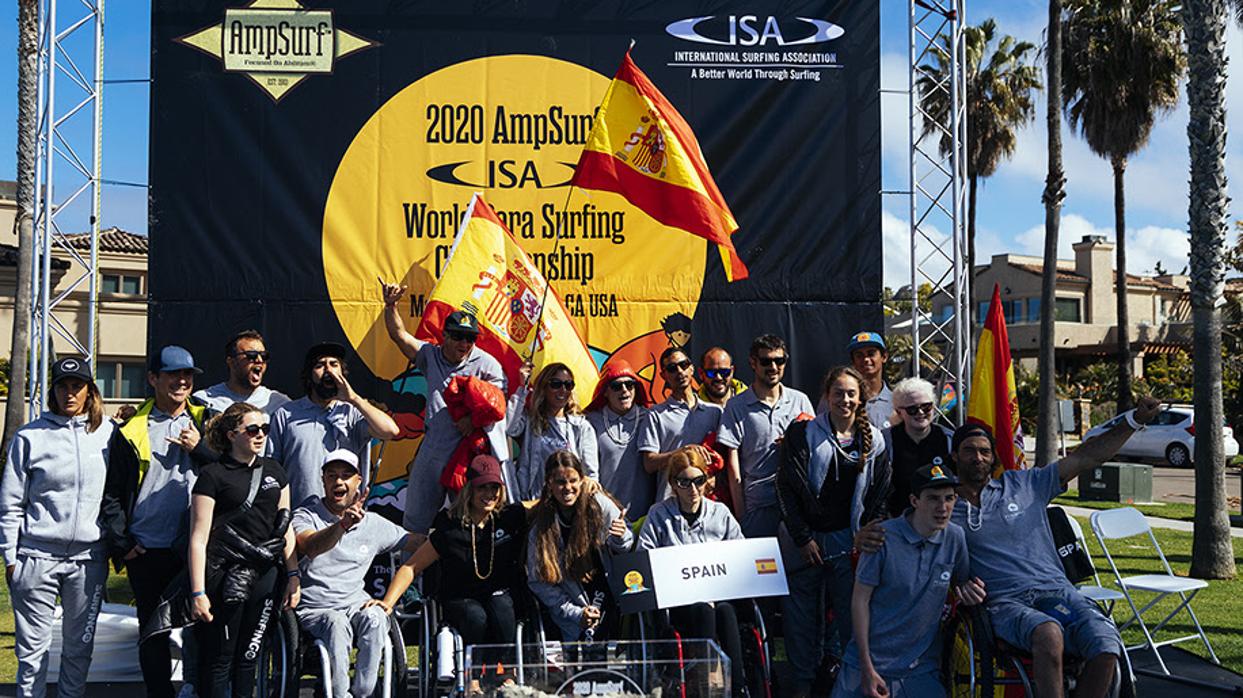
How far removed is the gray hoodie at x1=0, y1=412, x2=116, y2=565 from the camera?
498 centimetres

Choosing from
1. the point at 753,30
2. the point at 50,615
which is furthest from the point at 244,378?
the point at 753,30

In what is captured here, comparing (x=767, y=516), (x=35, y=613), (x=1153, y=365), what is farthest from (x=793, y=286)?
(x=1153, y=365)

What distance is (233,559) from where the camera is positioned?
487 cm

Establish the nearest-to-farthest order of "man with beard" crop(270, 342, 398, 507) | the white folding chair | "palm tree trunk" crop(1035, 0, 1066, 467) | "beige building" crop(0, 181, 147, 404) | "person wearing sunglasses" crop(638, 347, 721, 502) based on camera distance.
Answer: "man with beard" crop(270, 342, 398, 507)
"person wearing sunglasses" crop(638, 347, 721, 502)
the white folding chair
"palm tree trunk" crop(1035, 0, 1066, 467)
"beige building" crop(0, 181, 147, 404)

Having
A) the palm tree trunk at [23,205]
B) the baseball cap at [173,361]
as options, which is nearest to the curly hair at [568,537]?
the baseball cap at [173,361]

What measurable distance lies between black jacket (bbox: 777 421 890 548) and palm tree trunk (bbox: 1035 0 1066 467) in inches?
Result: 463

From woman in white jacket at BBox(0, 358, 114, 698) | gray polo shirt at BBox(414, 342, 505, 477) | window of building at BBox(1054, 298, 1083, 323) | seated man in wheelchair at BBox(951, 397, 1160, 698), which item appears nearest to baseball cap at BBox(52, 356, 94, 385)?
woman in white jacket at BBox(0, 358, 114, 698)

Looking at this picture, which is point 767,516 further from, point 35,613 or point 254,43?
point 254,43

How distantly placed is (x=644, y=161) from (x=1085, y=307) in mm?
46148

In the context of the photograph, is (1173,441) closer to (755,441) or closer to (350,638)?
(755,441)

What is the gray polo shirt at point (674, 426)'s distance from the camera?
603 cm

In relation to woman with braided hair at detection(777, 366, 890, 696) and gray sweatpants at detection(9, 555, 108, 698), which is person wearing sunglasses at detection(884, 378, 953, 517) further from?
gray sweatpants at detection(9, 555, 108, 698)

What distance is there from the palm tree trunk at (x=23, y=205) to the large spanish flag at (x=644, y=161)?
9.88m

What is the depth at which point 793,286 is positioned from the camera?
25.1 ft
